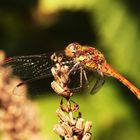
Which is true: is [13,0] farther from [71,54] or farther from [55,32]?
[71,54]

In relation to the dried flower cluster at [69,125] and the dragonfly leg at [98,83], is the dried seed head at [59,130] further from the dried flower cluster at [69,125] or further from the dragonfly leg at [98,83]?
the dragonfly leg at [98,83]

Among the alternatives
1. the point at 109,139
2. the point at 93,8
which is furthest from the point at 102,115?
the point at 93,8

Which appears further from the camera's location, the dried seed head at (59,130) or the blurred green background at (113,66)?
the blurred green background at (113,66)

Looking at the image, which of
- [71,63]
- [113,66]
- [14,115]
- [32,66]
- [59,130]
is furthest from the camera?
[113,66]

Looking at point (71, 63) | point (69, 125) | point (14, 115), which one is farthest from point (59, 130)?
point (71, 63)

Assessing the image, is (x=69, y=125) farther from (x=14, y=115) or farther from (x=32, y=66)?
(x=32, y=66)

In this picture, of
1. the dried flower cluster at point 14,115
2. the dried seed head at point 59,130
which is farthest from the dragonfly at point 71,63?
the dried seed head at point 59,130

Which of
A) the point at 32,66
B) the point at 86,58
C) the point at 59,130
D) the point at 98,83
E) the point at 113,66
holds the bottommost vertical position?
the point at 59,130

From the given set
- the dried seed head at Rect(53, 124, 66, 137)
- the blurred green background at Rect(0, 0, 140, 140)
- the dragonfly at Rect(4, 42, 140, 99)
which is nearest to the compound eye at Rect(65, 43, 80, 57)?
the dragonfly at Rect(4, 42, 140, 99)
